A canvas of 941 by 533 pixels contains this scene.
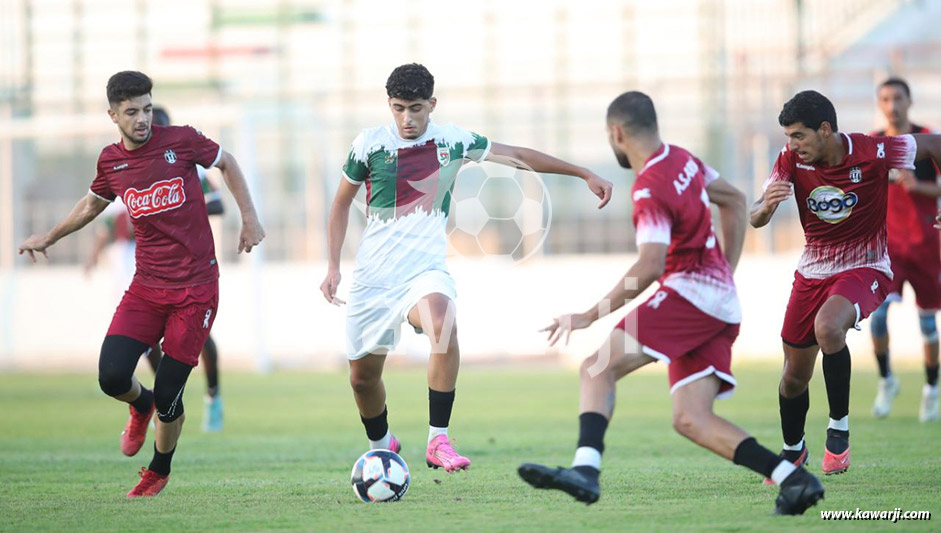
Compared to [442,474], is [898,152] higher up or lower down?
higher up

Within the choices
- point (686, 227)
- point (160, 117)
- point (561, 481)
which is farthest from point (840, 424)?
point (160, 117)

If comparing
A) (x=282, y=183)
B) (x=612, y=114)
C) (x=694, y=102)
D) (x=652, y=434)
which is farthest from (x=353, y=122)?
(x=612, y=114)

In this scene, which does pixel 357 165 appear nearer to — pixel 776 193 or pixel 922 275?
pixel 776 193

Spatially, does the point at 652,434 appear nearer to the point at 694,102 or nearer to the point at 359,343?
the point at 359,343

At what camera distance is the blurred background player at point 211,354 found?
9.57m

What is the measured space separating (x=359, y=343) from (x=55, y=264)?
22833 millimetres

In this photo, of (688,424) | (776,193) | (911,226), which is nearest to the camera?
(688,424)

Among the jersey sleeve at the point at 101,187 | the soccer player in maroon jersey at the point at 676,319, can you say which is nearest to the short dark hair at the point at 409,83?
the soccer player in maroon jersey at the point at 676,319

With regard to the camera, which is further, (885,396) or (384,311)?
(885,396)

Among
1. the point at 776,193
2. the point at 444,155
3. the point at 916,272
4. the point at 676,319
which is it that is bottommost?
the point at 916,272

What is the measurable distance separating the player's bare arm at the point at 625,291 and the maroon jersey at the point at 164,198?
2.74 meters

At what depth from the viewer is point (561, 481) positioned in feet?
16.3

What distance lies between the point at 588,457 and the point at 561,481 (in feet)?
0.83

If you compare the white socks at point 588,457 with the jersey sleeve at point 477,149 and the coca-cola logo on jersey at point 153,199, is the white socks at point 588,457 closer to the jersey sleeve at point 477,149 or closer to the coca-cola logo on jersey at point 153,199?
the jersey sleeve at point 477,149
